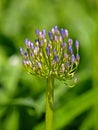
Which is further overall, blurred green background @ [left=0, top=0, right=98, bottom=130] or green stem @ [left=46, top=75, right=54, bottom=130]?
blurred green background @ [left=0, top=0, right=98, bottom=130]

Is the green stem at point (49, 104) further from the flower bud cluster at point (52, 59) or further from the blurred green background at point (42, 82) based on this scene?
the blurred green background at point (42, 82)

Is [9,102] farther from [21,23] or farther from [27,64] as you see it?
[21,23]

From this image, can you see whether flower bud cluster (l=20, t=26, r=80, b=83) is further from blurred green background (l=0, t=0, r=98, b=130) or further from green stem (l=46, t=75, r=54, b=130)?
blurred green background (l=0, t=0, r=98, b=130)

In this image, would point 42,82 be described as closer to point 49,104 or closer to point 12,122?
point 12,122

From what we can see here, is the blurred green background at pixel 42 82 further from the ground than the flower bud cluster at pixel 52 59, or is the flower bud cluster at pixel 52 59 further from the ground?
the blurred green background at pixel 42 82

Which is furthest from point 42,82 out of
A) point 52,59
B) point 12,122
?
point 52,59

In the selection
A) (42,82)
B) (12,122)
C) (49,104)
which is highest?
(42,82)

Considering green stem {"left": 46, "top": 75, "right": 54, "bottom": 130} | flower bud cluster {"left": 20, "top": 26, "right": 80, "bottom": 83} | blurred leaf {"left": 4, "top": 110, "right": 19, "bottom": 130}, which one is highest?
blurred leaf {"left": 4, "top": 110, "right": 19, "bottom": 130}

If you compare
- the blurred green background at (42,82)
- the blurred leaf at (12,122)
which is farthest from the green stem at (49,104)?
the blurred leaf at (12,122)

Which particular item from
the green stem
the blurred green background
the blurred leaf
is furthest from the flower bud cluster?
the blurred leaf
